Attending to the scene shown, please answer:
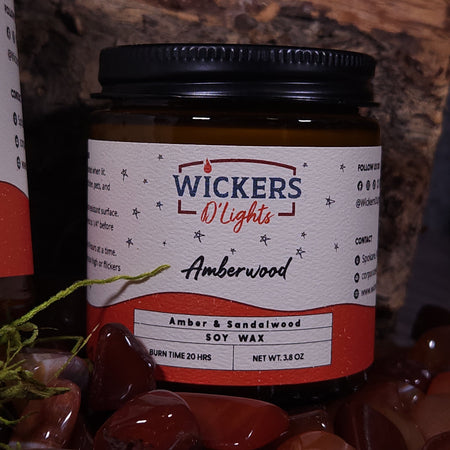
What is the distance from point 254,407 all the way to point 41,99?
47 centimetres

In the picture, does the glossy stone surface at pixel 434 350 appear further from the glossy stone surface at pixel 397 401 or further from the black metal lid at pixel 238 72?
the black metal lid at pixel 238 72

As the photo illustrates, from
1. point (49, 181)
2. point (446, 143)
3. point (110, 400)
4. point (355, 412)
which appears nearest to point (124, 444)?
point (110, 400)

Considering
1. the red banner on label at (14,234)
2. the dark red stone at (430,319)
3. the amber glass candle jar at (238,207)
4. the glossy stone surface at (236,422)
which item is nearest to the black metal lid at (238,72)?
the amber glass candle jar at (238,207)

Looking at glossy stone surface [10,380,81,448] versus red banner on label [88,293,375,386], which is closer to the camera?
glossy stone surface [10,380,81,448]

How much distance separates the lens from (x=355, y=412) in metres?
0.68

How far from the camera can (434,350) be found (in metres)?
0.86

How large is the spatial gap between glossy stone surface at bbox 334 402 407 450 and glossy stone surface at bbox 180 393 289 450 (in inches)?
2.2

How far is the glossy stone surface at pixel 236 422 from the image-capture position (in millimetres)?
636

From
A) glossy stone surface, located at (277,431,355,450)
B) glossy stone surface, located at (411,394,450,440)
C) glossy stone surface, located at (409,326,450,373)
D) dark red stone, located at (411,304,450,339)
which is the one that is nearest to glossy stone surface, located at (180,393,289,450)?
glossy stone surface, located at (277,431,355,450)

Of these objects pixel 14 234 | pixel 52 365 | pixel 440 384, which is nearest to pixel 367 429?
pixel 440 384

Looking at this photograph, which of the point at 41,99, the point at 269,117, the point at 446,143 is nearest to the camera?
the point at 269,117

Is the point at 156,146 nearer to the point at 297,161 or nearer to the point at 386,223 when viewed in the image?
the point at 297,161

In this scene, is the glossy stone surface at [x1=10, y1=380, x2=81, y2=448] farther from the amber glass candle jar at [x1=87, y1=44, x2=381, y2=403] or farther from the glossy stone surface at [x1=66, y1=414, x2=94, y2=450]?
the amber glass candle jar at [x1=87, y1=44, x2=381, y2=403]

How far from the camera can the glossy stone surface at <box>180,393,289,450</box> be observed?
2.09 feet
